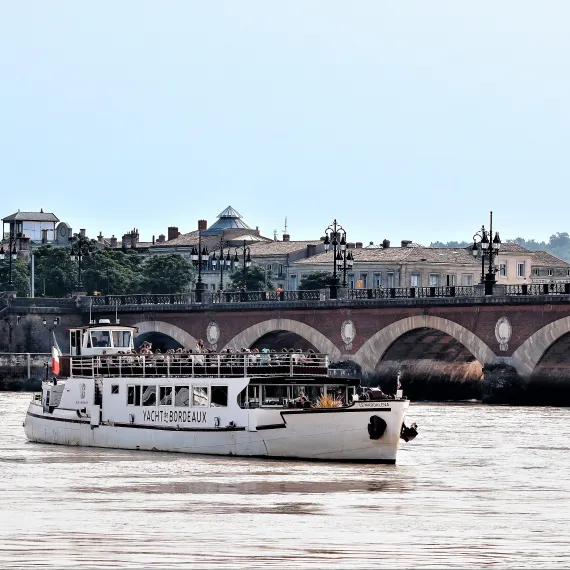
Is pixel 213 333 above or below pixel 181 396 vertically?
above

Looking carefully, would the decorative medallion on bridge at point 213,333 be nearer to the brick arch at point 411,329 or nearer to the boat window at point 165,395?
the brick arch at point 411,329

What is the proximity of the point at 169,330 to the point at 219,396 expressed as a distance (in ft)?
191

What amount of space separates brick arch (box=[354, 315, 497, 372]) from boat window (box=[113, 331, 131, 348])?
3311 centimetres

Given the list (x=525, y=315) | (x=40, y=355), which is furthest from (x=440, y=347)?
(x=40, y=355)

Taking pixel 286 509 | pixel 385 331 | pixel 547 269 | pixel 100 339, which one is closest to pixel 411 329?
pixel 385 331

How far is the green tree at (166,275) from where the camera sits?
157 meters

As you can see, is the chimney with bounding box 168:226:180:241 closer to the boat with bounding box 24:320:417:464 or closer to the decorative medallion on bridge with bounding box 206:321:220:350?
the decorative medallion on bridge with bounding box 206:321:220:350

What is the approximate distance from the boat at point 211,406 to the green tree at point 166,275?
9179 centimetres

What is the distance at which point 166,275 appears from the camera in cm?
15850

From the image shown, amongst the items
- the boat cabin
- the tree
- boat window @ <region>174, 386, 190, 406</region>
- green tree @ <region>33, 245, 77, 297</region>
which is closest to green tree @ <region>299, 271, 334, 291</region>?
the tree

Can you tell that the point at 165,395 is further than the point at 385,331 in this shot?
No

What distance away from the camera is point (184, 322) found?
11356cm

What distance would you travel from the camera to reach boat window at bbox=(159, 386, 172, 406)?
58562 millimetres

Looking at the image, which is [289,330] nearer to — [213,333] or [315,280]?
[213,333]
